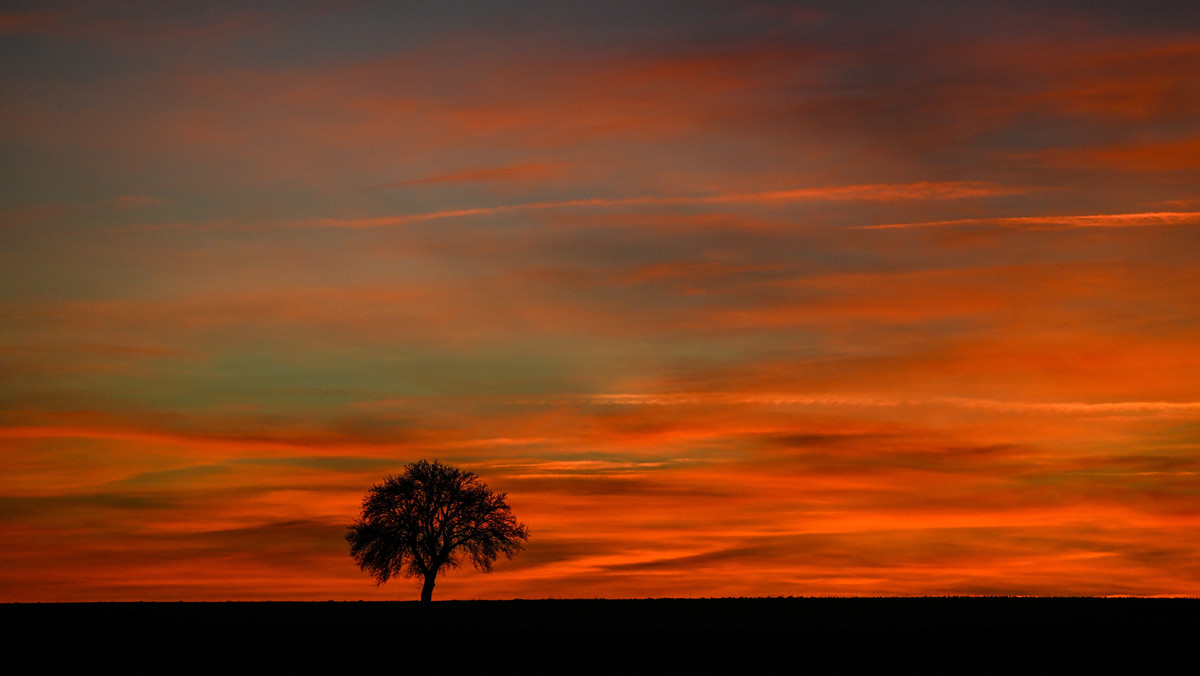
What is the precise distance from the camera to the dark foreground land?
37.9 meters

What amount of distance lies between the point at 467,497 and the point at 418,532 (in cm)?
377

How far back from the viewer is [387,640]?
4559cm

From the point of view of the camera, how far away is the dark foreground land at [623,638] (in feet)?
124

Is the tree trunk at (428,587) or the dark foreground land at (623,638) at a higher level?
the tree trunk at (428,587)

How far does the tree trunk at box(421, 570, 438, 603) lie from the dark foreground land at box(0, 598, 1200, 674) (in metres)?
3.15

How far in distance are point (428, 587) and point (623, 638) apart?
29.4 metres

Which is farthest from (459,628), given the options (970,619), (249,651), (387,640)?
(970,619)

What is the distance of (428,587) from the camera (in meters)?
72.8

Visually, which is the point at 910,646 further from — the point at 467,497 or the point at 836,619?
the point at 467,497

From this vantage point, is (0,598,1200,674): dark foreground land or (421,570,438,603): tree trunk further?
(421,570,438,603): tree trunk

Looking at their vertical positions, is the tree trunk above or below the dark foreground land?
above

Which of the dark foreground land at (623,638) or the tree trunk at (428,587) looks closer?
the dark foreground land at (623,638)

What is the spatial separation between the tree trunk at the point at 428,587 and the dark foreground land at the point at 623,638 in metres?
3.15

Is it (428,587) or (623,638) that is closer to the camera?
(623,638)
